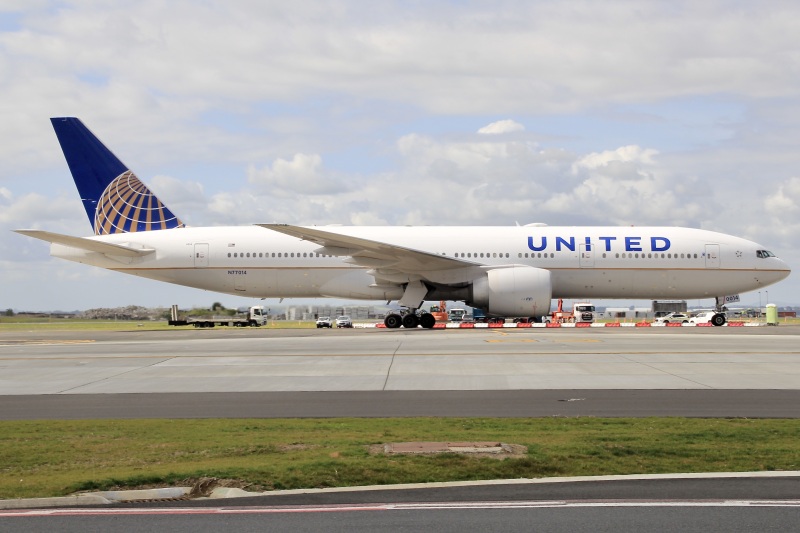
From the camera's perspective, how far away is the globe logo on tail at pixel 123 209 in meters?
38.8

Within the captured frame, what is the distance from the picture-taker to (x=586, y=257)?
120 ft

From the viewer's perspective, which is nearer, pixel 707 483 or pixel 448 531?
pixel 448 531

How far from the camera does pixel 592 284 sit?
1455 inches

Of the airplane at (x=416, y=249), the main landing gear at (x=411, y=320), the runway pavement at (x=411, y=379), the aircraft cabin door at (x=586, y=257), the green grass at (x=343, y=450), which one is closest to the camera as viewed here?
the green grass at (x=343, y=450)

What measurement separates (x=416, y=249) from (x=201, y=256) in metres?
9.28

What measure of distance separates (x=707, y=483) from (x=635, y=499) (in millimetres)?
1014

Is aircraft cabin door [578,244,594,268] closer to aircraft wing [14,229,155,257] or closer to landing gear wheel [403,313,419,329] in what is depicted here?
landing gear wheel [403,313,419,329]

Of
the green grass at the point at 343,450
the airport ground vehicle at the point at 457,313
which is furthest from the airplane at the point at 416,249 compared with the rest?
the airport ground vehicle at the point at 457,313

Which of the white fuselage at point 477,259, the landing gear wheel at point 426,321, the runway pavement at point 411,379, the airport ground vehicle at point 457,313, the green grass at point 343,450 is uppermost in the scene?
the white fuselage at point 477,259

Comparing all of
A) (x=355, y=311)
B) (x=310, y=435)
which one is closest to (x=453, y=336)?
(x=310, y=435)

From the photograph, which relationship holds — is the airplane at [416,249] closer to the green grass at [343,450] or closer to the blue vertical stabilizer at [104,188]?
the blue vertical stabilizer at [104,188]

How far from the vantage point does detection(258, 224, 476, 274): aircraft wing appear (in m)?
32.4

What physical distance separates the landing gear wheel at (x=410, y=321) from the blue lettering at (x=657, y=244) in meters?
10.6

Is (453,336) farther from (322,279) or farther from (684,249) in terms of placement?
(684,249)
